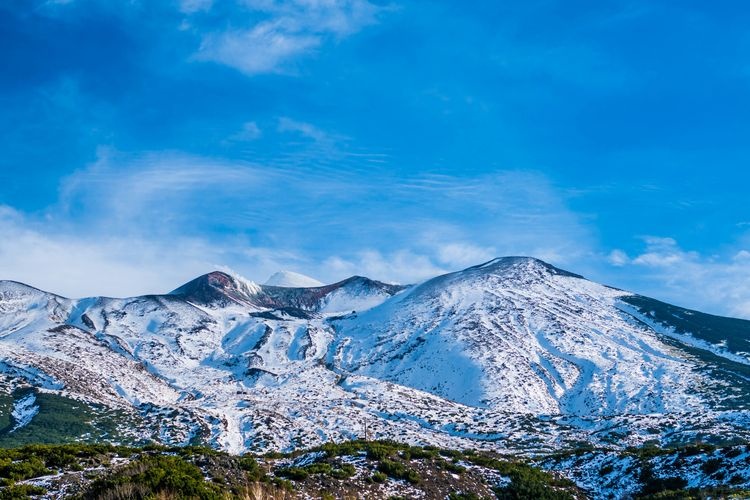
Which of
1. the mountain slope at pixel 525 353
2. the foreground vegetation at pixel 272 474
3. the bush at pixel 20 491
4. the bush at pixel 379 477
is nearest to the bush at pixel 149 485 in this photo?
the foreground vegetation at pixel 272 474

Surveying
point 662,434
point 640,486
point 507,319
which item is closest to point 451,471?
point 640,486

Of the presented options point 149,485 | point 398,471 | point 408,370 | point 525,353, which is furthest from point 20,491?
point 525,353

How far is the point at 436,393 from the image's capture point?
128 m

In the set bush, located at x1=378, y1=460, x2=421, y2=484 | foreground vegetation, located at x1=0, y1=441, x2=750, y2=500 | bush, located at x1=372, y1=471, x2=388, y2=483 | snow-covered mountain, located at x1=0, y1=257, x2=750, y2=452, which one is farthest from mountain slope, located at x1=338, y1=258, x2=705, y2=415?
bush, located at x1=372, y1=471, x2=388, y2=483

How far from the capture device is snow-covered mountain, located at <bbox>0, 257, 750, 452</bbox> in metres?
87.9

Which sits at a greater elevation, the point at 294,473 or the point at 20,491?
the point at 20,491

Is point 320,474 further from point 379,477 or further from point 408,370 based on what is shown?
point 408,370

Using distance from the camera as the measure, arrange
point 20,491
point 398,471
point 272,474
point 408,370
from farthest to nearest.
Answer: point 408,370 < point 398,471 < point 272,474 < point 20,491

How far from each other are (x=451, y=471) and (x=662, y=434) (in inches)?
2442

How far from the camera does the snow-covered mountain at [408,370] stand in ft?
289

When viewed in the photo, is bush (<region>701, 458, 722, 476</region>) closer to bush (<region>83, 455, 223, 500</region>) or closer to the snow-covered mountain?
bush (<region>83, 455, 223, 500</region>)

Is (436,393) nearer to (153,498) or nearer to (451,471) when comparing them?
(451,471)

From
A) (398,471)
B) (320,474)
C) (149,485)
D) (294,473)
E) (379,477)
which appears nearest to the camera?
(149,485)

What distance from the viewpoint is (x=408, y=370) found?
14338 centimetres
